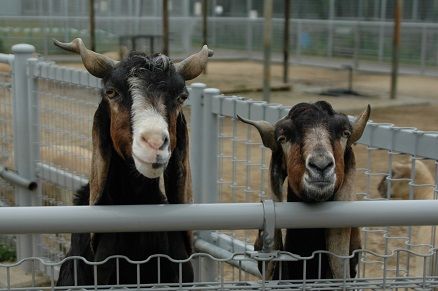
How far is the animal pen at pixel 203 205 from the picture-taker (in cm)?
247

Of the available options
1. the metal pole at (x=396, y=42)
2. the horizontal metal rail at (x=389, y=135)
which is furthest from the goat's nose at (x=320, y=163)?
the metal pole at (x=396, y=42)

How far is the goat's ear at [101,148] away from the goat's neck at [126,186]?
0.05 meters

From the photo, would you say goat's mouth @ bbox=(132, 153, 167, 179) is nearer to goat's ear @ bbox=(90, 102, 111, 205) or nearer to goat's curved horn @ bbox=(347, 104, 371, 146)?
goat's ear @ bbox=(90, 102, 111, 205)

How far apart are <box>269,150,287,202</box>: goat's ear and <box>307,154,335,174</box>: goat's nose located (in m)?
0.50

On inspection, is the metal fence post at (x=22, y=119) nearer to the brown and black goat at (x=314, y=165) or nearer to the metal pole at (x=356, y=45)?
the brown and black goat at (x=314, y=165)

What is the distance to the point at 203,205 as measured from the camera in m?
2.50

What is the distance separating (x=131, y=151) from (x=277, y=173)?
80 centimetres

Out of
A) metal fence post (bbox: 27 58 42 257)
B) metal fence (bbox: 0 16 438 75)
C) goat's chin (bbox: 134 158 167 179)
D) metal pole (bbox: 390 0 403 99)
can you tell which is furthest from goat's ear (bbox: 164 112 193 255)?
metal fence (bbox: 0 16 438 75)

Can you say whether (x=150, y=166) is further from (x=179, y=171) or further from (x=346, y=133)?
(x=346, y=133)

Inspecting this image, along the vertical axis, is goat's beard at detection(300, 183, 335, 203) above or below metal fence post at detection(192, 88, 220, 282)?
above

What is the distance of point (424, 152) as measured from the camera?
12.9ft

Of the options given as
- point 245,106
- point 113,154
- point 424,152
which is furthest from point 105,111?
point 424,152

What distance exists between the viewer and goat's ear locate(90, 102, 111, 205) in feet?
12.1

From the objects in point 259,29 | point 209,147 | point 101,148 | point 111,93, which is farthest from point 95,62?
point 259,29
